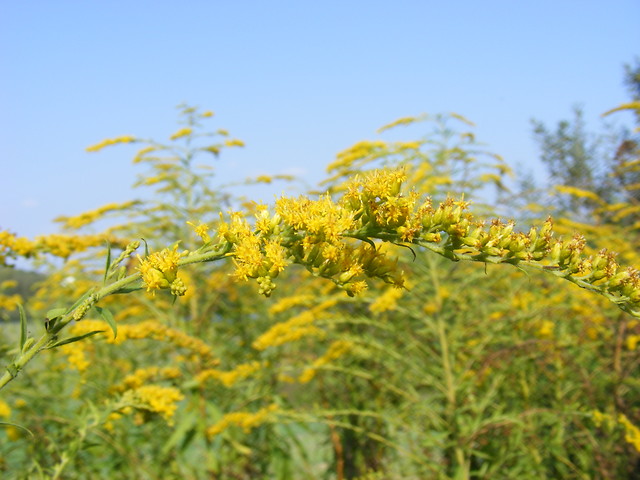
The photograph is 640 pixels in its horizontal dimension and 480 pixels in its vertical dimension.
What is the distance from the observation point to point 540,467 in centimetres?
355

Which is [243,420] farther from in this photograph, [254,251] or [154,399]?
[254,251]

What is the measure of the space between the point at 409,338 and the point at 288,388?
3712 mm

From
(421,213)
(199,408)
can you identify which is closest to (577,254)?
(421,213)

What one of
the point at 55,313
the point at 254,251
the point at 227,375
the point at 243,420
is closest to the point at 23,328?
the point at 55,313

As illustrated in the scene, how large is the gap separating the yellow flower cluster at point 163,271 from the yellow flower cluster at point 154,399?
104cm

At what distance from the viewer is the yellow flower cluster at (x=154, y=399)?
2.34m

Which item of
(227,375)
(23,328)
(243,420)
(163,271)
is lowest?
(243,420)

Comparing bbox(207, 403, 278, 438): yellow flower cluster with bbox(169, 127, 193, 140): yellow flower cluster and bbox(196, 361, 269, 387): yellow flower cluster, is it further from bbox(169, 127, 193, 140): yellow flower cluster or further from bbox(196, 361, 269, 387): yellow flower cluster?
bbox(169, 127, 193, 140): yellow flower cluster

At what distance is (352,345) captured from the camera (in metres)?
4.00

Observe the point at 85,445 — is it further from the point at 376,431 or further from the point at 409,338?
the point at 376,431

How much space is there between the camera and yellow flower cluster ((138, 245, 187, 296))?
141cm

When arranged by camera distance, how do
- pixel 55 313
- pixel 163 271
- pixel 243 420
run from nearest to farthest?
pixel 55 313 → pixel 163 271 → pixel 243 420

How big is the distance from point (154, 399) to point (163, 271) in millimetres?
1255

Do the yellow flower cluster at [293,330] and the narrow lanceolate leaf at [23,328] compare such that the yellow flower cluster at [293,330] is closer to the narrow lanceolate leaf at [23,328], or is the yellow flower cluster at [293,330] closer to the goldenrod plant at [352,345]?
the goldenrod plant at [352,345]
